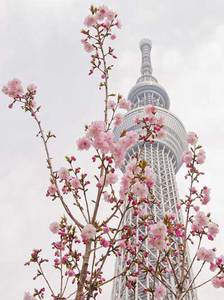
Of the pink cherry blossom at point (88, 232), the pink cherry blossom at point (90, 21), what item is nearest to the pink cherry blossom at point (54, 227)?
the pink cherry blossom at point (88, 232)

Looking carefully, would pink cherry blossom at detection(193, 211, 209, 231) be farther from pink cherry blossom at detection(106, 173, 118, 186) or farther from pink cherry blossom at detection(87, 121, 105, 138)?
pink cherry blossom at detection(87, 121, 105, 138)

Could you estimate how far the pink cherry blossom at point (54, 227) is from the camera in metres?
4.97

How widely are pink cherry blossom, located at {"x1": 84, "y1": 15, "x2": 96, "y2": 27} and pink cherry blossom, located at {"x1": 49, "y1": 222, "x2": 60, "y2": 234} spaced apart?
2875 mm

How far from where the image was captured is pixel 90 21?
5.75m

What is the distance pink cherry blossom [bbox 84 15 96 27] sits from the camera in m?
5.74

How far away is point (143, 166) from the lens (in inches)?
184

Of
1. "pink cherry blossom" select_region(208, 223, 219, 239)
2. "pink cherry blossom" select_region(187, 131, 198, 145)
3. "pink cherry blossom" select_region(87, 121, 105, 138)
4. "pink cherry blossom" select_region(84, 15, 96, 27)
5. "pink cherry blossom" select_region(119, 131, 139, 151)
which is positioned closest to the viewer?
"pink cherry blossom" select_region(87, 121, 105, 138)

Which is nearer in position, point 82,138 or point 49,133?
point 82,138

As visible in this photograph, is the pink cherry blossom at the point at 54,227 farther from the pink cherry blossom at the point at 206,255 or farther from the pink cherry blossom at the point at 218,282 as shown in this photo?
the pink cherry blossom at the point at 218,282

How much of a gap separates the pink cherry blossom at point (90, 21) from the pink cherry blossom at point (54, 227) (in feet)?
9.43

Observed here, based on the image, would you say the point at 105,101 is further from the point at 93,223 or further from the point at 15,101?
the point at 93,223

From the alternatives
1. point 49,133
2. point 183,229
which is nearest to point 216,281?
point 183,229

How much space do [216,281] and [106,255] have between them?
1.49 m

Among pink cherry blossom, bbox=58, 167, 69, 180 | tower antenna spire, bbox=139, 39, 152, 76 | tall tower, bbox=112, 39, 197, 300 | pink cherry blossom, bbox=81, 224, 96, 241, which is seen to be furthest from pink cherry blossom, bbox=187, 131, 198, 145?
tower antenna spire, bbox=139, 39, 152, 76
